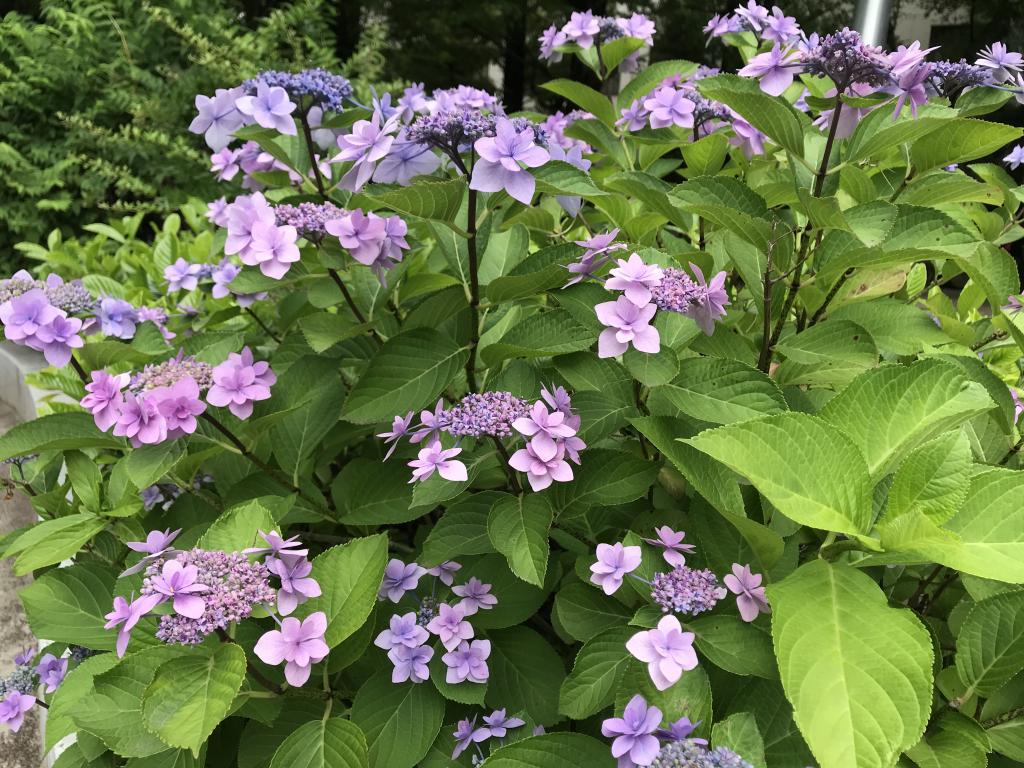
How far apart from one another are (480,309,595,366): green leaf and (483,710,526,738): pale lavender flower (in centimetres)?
40

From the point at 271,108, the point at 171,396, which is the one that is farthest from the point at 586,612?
the point at 271,108

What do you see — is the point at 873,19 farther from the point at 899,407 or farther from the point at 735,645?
the point at 735,645

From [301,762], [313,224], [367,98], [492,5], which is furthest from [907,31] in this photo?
[301,762]

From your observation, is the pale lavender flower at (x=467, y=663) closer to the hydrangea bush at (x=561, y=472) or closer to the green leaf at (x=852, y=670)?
the hydrangea bush at (x=561, y=472)

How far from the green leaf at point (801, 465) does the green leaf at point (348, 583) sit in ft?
1.20

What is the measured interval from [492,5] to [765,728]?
281 inches

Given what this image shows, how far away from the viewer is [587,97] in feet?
4.51

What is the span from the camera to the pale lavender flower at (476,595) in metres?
0.89

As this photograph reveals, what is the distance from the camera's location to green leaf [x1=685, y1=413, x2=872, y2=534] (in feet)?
2.11

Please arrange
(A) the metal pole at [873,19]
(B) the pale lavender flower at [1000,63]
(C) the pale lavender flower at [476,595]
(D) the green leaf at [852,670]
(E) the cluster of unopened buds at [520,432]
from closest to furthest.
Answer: (D) the green leaf at [852,670] → (E) the cluster of unopened buds at [520,432] → (C) the pale lavender flower at [476,595] → (B) the pale lavender flower at [1000,63] → (A) the metal pole at [873,19]

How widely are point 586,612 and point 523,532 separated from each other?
0.14 metres

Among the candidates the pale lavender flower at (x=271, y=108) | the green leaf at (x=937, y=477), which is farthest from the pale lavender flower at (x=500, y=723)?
the pale lavender flower at (x=271, y=108)

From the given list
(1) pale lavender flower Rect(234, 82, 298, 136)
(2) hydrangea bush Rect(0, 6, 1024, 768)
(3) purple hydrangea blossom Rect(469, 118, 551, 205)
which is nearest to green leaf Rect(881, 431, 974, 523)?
(2) hydrangea bush Rect(0, 6, 1024, 768)

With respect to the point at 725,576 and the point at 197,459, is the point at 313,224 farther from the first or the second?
the point at 725,576
